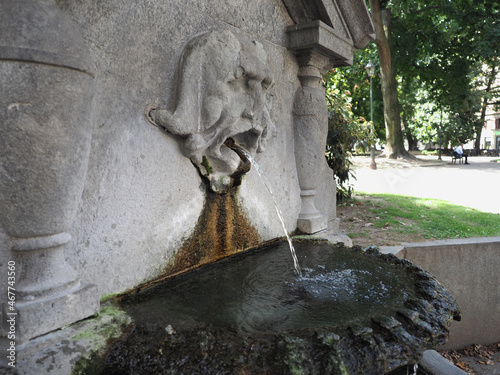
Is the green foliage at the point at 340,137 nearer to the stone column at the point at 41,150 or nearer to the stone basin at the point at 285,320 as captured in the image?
the stone basin at the point at 285,320

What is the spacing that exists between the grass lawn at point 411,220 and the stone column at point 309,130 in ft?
4.68

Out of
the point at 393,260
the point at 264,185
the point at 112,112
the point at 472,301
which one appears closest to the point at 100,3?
the point at 112,112

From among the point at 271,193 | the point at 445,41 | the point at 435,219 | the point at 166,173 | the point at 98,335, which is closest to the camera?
the point at 98,335

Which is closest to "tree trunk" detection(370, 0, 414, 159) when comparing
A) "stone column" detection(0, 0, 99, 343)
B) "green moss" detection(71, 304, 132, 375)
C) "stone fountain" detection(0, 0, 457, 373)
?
"stone fountain" detection(0, 0, 457, 373)

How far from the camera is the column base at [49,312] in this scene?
1.48 metres

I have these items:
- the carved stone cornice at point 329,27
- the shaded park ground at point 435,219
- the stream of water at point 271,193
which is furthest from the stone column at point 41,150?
the shaded park ground at point 435,219

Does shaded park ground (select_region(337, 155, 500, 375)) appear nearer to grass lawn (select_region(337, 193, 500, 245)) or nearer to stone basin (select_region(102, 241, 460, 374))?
grass lawn (select_region(337, 193, 500, 245))

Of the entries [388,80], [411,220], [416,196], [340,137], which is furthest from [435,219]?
[388,80]

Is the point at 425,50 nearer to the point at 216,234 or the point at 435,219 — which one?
the point at 435,219

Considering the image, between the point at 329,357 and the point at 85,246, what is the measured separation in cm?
118

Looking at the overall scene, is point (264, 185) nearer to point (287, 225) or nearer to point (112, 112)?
point (287, 225)

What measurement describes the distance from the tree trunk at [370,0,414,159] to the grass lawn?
437 inches

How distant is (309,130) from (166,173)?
164 cm

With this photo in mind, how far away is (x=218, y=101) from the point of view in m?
2.40
